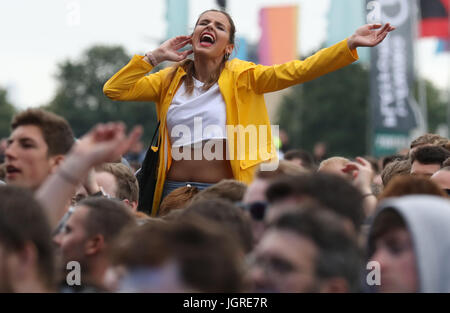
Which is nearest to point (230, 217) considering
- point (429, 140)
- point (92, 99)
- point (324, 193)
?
point (324, 193)

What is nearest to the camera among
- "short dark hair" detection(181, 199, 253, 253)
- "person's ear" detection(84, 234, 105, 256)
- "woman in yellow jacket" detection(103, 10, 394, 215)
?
"short dark hair" detection(181, 199, 253, 253)

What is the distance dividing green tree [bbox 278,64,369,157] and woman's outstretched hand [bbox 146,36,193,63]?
5610cm

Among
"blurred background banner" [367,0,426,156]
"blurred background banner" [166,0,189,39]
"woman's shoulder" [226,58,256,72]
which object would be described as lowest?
"woman's shoulder" [226,58,256,72]

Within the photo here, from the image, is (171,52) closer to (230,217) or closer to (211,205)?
(211,205)

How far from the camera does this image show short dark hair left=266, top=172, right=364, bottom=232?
10.5 ft

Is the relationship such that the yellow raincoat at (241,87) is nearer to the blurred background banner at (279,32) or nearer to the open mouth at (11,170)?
the open mouth at (11,170)

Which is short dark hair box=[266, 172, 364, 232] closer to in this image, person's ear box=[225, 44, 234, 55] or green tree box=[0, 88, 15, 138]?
person's ear box=[225, 44, 234, 55]

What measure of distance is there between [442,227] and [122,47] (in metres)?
76.0

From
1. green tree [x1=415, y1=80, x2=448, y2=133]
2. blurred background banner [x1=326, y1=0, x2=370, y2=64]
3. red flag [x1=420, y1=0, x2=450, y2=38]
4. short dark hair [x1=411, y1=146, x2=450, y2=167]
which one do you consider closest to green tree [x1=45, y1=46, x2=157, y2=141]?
green tree [x1=415, y1=80, x2=448, y2=133]

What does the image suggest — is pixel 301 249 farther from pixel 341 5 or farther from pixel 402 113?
pixel 341 5

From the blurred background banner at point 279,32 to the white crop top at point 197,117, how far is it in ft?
72.0

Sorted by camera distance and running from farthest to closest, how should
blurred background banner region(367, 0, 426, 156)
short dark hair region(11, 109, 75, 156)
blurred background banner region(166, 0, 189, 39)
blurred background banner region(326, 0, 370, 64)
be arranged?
1. blurred background banner region(326, 0, 370, 64)
2. blurred background banner region(367, 0, 426, 156)
3. blurred background banner region(166, 0, 189, 39)
4. short dark hair region(11, 109, 75, 156)

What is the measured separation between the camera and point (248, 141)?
591 centimetres
